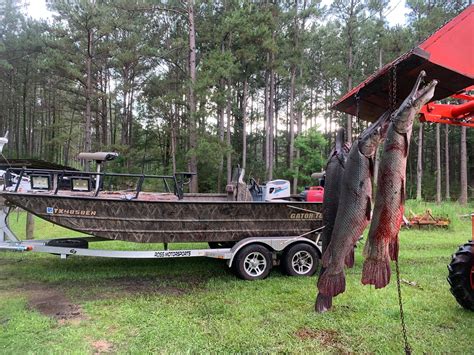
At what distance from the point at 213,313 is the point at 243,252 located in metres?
1.49

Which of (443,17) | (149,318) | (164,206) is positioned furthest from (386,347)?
(443,17)

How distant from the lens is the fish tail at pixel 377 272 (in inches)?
67.9

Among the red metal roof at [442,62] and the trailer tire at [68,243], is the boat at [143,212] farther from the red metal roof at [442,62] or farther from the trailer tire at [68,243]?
the red metal roof at [442,62]

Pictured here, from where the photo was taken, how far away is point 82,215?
5164 mm

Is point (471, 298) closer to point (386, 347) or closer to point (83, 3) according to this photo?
point (386, 347)

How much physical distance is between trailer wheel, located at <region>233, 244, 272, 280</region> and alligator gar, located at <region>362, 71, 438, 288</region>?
4033 mm

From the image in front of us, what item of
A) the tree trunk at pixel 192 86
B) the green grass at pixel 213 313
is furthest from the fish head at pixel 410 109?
the tree trunk at pixel 192 86

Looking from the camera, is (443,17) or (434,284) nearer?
(434,284)

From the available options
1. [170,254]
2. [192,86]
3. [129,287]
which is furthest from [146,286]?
[192,86]

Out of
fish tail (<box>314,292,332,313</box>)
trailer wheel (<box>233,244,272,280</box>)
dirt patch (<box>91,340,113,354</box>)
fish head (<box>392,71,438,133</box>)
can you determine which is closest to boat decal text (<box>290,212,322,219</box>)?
trailer wheel (<box>233,244,272,280</box>)

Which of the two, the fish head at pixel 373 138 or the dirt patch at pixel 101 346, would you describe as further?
the dirt patch at pixel 101 346

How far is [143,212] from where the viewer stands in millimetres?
5371

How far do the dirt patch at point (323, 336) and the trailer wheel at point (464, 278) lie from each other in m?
1.71

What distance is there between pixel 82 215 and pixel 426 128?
34511mm
